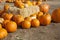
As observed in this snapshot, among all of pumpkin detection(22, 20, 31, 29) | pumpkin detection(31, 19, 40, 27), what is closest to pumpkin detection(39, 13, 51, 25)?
pumpkin detection(31, 19, 40, 27)

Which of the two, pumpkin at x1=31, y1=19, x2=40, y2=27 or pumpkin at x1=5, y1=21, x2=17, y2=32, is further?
pumpkin at x1=31, y1=19, x2=40, y2=27

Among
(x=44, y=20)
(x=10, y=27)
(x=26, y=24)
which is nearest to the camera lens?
(x=10, y=27)

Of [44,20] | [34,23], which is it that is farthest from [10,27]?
[44,20]

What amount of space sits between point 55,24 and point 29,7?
3.23ft

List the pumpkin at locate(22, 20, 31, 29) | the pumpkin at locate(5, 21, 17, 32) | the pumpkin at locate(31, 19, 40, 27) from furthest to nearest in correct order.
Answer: the pumpkin at locate(31, 19, 40, 27) < the pumpkin at locate(22, 20, 31, 29) < the pumpkin at locate(5, 21, 17, 32)

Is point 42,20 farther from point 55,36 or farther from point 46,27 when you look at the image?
point 55,36

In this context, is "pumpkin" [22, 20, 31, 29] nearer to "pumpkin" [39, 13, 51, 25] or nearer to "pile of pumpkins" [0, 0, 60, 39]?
"pile of pumpkins" [0, 0, 60, 39]

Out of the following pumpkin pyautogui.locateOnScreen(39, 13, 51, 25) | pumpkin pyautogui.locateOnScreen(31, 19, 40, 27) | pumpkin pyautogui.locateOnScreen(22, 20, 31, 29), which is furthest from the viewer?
pumpkin pyautogui.locateOnScreen(39, 13, 51, 25)

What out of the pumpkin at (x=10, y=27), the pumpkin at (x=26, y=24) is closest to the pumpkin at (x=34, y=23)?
the pumpkin at (x=26, y=24)

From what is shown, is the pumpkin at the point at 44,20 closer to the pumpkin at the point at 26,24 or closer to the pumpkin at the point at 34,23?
the pumpkin at the point at 34,23

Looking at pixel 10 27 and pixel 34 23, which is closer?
pixel 10 27

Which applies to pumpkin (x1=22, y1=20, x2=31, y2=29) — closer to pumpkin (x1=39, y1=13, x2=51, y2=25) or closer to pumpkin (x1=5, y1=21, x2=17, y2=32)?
pumpkin (x1=5, y1=21, x2=17, y2=32)

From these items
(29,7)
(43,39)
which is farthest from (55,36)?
(29,7)

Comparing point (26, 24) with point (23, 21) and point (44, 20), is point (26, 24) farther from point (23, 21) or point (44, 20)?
point (44, 20)
